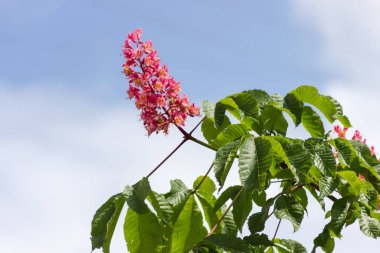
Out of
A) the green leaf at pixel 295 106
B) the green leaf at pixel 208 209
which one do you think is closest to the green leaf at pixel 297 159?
the green leaf at pixel 295 106

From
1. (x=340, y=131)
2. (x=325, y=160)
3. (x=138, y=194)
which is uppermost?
(x=340, y=131)

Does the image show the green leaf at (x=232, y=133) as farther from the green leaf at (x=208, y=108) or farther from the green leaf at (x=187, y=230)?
the green leaf at (x=187, y=230)

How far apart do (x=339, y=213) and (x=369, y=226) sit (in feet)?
0.52

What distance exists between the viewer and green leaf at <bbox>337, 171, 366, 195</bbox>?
9.63 ft

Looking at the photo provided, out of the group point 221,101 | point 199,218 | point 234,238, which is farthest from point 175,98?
point 234,238

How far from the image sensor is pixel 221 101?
2963 millimetres

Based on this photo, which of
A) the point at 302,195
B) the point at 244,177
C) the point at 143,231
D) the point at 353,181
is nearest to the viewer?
the point at 244,177

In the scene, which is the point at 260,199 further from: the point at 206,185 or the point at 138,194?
the point at 138,194

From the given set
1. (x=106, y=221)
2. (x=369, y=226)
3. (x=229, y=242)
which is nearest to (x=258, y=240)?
(x=229, y=242)

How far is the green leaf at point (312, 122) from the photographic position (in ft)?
9.92

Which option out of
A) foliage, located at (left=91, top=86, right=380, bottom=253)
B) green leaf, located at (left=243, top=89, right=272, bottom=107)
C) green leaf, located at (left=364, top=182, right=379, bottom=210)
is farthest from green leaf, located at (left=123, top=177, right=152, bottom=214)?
green leaf, located at (left=364, top=182, right=379, bottom=210)

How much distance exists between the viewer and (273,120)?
9.99 ft

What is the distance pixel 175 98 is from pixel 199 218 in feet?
2.39

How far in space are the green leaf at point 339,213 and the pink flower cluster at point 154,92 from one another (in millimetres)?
910
